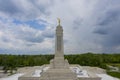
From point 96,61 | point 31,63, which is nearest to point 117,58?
point 96,61

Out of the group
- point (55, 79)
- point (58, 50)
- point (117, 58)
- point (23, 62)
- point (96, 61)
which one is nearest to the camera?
point (55, 79)

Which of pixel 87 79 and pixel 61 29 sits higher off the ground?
pixel 61 29

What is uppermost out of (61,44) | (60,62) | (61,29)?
(61,29)

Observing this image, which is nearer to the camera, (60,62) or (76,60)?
(60,62)

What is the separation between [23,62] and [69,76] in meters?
28.1

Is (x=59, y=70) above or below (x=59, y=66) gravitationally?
below

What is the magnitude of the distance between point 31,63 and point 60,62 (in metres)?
23.2

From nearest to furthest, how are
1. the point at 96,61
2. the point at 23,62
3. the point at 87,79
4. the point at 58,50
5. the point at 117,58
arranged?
the point at 87,79 < the point at 58,50 < the point at 96,61 < the point at 23,62 < the point at 117,58

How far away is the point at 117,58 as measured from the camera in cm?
5600

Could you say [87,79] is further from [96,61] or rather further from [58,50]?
[96,61]

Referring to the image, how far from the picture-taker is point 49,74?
2027 cm

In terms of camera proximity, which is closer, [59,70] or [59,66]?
[59,70]

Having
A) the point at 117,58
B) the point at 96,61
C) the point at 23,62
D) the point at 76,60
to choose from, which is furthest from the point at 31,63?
the point at 117,58

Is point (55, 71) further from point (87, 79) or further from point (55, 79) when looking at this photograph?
point (87, 79)
